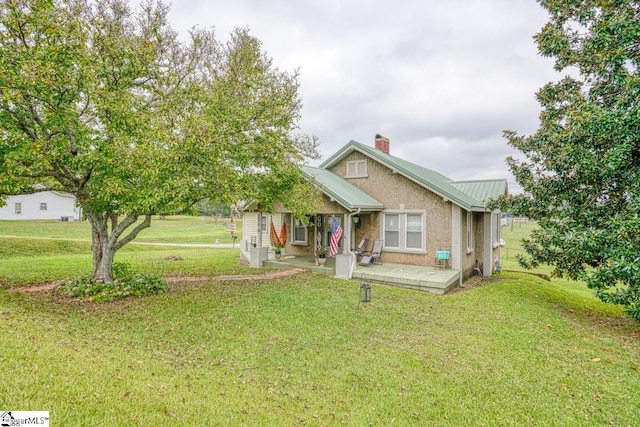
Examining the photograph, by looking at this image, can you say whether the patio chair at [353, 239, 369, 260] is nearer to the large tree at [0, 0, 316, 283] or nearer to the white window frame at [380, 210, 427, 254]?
the white window frame at [380, 210, 427, 254]

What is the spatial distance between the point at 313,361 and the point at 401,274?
7.25 meters

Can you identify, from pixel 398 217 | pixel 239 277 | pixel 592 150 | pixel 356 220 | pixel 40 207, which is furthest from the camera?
pixel 40 207

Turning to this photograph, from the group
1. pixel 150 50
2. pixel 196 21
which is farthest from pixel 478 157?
pixel 150 50

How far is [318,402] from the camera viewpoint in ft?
15.0

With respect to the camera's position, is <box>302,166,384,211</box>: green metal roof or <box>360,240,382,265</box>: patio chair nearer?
<box>302,166,384,211</box>: green metal roof

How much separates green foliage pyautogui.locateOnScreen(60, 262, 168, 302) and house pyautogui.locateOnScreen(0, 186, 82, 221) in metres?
39.7

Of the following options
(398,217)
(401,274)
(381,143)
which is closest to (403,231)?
(398,217)

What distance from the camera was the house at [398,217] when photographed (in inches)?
518

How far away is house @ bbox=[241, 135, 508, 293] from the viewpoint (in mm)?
13148

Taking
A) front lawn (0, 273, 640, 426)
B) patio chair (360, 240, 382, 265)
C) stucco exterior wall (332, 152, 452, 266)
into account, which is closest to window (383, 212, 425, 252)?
stucco exterior wall (332, 152, 452, 266)

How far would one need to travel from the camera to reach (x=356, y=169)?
16.0 meters

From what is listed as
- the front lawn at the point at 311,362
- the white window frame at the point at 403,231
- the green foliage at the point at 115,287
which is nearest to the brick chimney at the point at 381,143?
the white window frame at the point at 403,231

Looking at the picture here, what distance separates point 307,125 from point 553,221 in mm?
16726

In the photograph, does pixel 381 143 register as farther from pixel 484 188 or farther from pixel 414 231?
pixel 414 231
